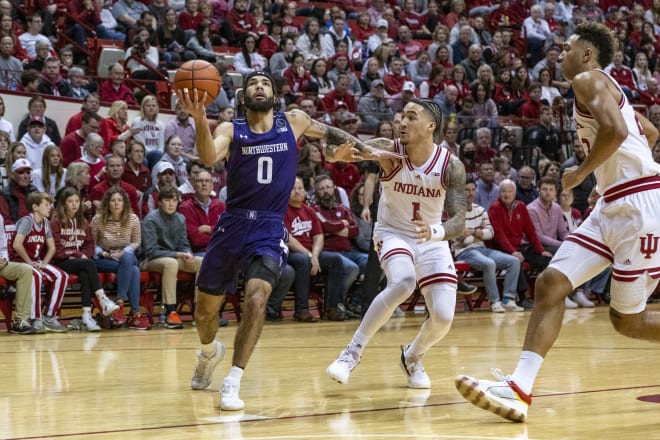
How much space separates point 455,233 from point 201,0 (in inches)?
504

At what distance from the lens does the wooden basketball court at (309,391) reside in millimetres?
5734

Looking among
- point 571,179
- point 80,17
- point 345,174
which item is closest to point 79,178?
point 345,174

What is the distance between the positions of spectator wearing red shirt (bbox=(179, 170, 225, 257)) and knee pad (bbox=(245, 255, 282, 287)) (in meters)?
5.99

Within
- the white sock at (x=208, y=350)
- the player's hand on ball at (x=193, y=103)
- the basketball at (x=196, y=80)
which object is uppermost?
the basketball at (x=196, y=80)

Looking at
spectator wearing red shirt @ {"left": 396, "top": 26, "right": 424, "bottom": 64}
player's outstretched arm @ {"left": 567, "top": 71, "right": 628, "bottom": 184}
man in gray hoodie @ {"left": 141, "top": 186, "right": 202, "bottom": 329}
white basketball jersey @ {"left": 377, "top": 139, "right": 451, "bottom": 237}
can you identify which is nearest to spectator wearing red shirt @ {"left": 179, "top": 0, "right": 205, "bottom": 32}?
spectator wearing red shirt @ {"left": 396, "top": 26, "right": 424, "bottom": 64}

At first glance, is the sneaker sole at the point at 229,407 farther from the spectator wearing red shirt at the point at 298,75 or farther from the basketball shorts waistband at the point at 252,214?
the spectator wearing red shirt at the point at 298,75

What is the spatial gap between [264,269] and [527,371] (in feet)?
6.01

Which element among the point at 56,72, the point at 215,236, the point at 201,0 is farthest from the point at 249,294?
the point at 201,0

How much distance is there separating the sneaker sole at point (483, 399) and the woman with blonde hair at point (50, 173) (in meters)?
8.23

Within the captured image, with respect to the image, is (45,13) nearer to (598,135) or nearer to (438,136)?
(438,136)

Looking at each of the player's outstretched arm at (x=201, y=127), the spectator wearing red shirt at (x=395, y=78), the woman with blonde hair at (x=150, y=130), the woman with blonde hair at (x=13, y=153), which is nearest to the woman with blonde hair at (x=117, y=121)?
the woman with blonde hair at (x=150, y=130)

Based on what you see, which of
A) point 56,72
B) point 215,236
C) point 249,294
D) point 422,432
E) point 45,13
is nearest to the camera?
point 422,432

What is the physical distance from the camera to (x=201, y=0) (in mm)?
18969

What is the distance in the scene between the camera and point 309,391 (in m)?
7.25
